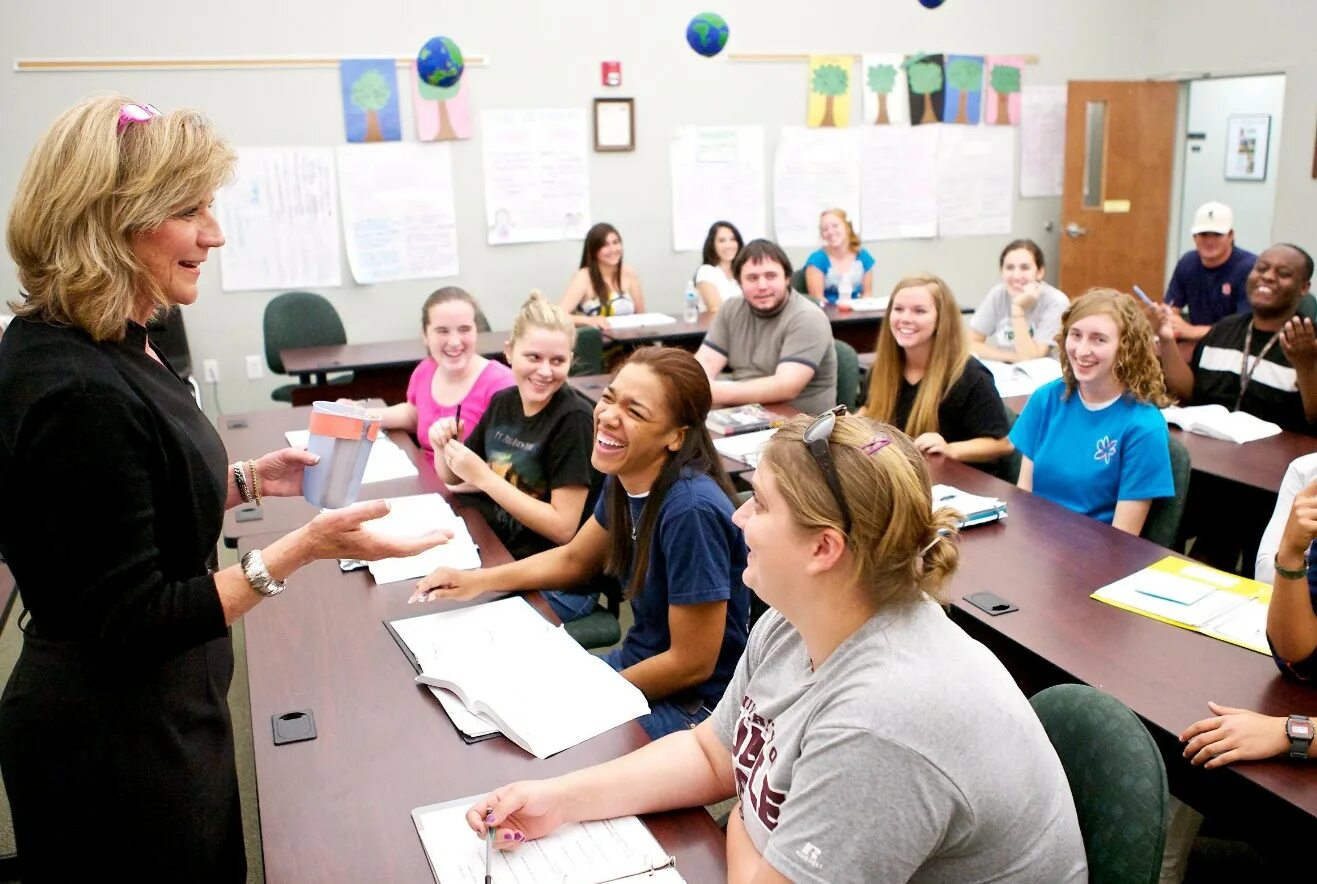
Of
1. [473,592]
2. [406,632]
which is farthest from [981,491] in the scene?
[406,632]

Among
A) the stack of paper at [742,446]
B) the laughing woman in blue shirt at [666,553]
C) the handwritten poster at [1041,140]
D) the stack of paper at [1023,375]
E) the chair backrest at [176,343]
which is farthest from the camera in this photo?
the handwritten poster at [1041,140]

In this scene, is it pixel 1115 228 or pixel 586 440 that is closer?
pixel 586 440

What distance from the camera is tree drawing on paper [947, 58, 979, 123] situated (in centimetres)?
739

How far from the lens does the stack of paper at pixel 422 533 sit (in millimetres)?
2250

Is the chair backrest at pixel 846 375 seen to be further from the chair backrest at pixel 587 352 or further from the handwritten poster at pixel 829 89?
the handwritten poster at pixel 829 89

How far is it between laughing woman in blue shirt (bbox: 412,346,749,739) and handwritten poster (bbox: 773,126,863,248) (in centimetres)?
534

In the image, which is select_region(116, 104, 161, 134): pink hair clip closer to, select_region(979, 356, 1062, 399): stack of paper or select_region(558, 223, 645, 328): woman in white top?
select_region(979, 356, 1062, 399): stack of paper

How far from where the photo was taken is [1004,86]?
7562 mm

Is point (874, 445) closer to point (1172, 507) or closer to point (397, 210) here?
point (1172, 507)

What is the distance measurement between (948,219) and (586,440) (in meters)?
5.74

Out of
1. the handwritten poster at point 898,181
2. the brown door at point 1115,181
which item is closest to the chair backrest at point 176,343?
the handwritten poster at point 898,181

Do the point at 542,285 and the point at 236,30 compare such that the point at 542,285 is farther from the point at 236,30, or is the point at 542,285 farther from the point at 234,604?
the point at 234,604

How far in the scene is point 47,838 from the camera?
1424 millimetres

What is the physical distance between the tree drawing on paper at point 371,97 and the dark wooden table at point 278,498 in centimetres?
281
